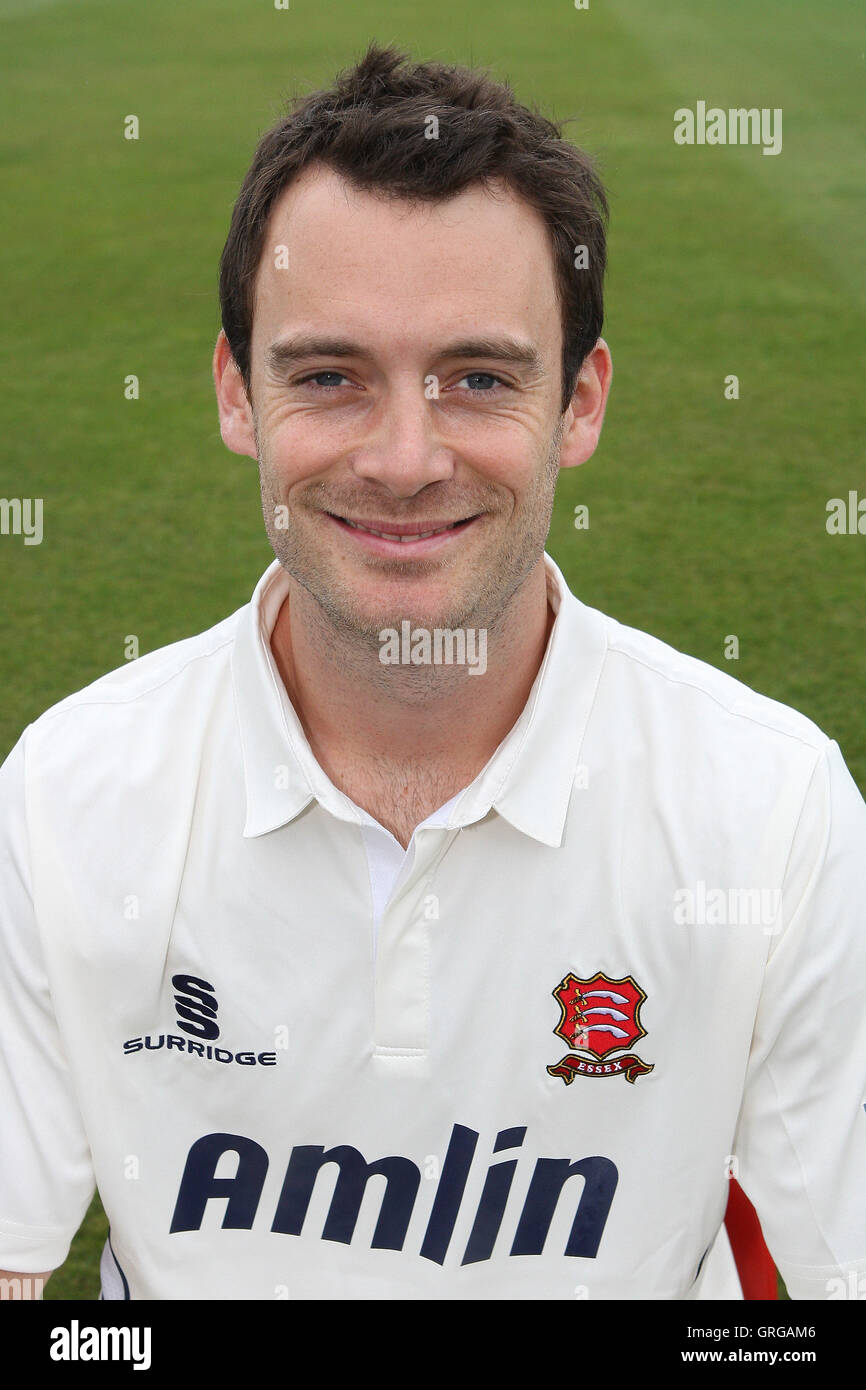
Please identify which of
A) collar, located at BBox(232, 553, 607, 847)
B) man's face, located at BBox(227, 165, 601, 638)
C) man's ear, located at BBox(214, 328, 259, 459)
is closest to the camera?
man's face, located at BBox(227, 165, 601, 638)

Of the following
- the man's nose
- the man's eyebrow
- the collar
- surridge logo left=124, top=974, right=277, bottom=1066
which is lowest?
surridge logo left=124, top=974, right=277, bottom=1066

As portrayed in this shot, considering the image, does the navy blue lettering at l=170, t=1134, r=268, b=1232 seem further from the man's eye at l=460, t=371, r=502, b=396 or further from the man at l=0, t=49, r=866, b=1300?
the man's eye at l=460, t=371, r=502, b=396

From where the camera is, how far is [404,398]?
5.08ft

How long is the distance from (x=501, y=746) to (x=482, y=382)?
A: 1.32 feet

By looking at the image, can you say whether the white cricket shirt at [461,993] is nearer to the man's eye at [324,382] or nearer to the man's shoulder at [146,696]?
the man's shoulder at [146,696]

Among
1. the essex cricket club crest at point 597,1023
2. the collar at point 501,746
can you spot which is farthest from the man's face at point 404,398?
the essex cricket club crest at point 597,1023

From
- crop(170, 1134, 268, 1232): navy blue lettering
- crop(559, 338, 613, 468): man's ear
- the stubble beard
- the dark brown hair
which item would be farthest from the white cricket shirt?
the dark brown hair

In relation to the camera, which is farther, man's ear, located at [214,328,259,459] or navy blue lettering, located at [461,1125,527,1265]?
man's ear, located at [214,328,259,459]

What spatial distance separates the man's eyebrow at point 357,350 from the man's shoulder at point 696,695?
1.18 ft

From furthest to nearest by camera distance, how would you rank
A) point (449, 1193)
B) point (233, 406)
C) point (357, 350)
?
point (233, 406) < point (449, 1193) < point (357, 350)

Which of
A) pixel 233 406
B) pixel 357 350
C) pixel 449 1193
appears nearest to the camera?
pixel 357 350

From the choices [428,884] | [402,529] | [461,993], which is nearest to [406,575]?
[402,529]

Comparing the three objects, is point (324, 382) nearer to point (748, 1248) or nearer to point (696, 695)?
point (696, 695)

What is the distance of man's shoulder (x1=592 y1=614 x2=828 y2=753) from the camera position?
1.68 m
